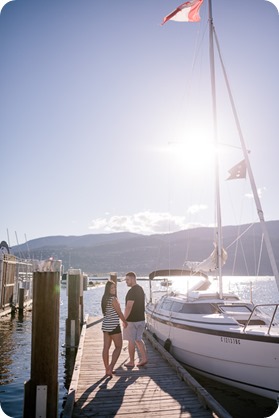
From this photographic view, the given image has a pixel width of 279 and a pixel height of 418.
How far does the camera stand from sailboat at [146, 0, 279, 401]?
8508 millimetres

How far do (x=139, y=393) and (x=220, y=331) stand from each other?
9.88 feet

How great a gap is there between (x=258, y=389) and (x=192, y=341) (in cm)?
260

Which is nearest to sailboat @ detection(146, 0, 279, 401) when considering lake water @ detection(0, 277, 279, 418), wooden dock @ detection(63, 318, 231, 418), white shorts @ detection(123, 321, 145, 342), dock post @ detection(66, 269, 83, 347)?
lake water @ detection(0, 277, 279, 418)

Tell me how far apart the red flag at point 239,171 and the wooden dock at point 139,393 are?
273 inches

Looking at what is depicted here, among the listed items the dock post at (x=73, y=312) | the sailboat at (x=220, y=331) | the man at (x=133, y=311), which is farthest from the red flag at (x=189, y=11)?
the dock post at (x=73, y=312)

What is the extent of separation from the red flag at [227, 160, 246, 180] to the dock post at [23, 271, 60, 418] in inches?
364

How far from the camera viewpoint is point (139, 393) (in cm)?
787

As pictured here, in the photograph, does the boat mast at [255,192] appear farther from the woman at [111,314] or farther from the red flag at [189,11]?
the woman at [111,314]

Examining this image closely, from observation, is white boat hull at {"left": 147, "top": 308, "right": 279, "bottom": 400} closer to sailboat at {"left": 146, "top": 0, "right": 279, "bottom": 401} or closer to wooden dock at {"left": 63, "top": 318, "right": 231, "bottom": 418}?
sailboat at {"left": 146, "top": 0, "right": 279, "bottom": 401}

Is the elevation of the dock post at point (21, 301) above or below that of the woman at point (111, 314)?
below

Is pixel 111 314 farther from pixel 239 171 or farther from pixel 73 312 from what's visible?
pixel 73 312

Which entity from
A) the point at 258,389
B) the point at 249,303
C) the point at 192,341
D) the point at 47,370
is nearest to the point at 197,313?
the point at 192,341

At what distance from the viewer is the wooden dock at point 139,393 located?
22.3ft

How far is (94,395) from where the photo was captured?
764 centimetres
